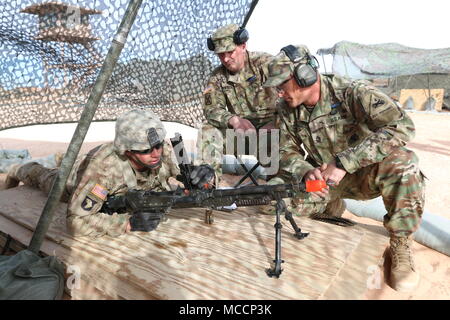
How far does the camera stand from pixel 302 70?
2656 mm

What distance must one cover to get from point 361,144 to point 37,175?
414cm

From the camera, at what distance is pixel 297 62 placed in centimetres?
270

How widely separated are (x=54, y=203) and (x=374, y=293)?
2.56 metres

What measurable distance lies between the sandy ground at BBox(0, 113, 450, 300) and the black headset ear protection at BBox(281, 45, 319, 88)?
1.70 metres

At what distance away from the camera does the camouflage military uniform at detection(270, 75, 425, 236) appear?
2666mm

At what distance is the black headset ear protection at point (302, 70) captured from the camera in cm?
267

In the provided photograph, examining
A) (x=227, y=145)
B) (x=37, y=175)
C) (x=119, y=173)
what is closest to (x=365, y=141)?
(x=227, y=145)

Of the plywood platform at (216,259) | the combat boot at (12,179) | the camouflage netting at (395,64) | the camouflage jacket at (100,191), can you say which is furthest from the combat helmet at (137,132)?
the camouflage netting at (395,64)

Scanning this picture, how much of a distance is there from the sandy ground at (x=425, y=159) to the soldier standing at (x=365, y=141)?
21 cm

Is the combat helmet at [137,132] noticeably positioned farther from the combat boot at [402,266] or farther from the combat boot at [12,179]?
the combat boot at [12,179]

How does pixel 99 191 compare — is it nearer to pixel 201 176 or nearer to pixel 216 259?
pixel 201 176

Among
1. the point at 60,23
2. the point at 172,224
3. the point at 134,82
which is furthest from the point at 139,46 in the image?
the point at 172,224

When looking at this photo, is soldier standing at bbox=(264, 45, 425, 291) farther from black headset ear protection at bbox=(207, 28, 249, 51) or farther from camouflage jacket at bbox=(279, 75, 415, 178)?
black headset ear protection at bbox=(207, 28, 249, 51)
